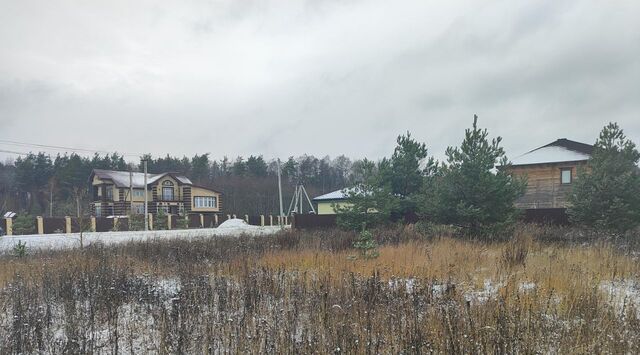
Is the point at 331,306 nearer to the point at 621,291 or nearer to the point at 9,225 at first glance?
the point at 621,291

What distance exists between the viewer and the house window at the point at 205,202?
52.8 m

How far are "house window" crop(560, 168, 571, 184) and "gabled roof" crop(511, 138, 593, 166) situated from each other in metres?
0.63

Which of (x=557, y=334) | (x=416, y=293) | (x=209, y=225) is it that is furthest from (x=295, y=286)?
(x=209, y=225)

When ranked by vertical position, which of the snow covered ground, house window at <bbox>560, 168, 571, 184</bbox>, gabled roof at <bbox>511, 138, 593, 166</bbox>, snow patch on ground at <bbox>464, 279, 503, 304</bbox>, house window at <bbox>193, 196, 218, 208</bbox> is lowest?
the snow covered ground

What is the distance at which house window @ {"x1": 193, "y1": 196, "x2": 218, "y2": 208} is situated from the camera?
5275 cm

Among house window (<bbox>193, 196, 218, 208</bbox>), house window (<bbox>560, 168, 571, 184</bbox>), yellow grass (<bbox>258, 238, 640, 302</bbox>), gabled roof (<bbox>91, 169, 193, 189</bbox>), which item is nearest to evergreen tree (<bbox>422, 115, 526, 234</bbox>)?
yellow grass (<bbox>258, 238, 640, 302</bbox>)

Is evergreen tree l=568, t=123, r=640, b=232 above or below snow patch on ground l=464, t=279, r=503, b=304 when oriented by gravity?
above

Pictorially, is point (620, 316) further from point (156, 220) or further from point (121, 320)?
point (156, 220)

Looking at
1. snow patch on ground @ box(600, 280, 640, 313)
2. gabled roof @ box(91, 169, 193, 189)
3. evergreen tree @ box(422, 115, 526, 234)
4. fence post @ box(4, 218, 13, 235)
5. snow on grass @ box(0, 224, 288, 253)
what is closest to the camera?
snow patch on ground @ box(600, 280, 640, 313)

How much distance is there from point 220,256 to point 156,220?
24.4m

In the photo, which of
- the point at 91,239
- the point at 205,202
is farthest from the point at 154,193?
the point at 91,239

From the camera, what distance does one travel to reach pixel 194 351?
411 centimetres

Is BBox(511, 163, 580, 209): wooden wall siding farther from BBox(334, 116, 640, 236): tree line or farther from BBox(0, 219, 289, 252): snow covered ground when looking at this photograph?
Answer: BBox(0, 219, 289, 252): snow covered ground

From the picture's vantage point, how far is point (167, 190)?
5072cm
